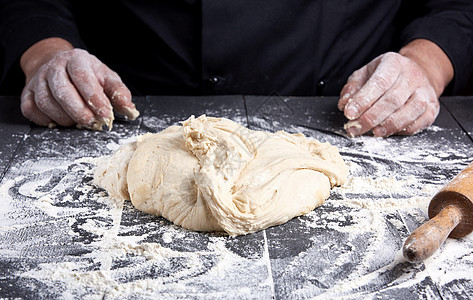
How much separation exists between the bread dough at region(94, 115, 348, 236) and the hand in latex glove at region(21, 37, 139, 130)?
0.37m

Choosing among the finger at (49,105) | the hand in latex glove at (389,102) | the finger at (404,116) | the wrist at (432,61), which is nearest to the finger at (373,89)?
the hand in latex glove at (389,102)

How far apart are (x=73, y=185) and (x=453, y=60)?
6.07 ft

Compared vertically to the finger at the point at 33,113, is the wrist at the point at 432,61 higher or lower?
higher

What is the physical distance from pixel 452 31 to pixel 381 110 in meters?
0.78

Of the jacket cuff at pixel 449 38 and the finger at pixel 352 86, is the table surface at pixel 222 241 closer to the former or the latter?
the finger at pixel 352 86

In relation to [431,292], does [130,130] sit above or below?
below

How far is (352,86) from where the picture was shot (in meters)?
2.22

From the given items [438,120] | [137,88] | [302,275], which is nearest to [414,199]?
[302,275]

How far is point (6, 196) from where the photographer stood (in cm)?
172

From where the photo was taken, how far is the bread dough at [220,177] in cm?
152

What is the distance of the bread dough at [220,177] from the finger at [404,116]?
1.27 feet

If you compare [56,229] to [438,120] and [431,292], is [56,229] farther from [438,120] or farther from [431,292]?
[438,120]

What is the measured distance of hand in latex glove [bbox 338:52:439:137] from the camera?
83.3 inches

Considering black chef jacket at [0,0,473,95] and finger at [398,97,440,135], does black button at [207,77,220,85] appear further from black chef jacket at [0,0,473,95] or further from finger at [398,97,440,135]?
finger at [398,97,440,135]
